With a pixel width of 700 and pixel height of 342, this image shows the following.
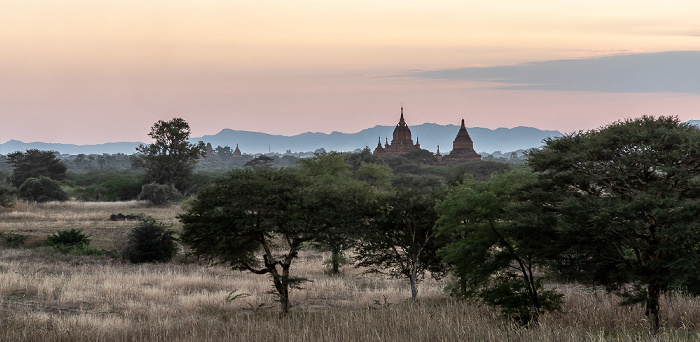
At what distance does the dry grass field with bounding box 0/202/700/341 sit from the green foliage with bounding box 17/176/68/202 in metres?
24.3

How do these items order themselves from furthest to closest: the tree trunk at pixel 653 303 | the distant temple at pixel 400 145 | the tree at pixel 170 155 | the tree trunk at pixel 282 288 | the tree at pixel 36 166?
the distant temple at pixel 400 145, the tree at pixel 36 166, the tree at pixel 170 155, the tree trunk at pixel 282 288, the tree trunk at pixel 653 303

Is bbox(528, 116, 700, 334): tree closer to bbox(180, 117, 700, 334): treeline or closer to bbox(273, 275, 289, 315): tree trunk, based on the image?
bbox(180, 117, 700, 334): treeline

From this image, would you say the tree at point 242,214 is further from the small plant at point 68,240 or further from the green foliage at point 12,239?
the green foliage at point 12,239

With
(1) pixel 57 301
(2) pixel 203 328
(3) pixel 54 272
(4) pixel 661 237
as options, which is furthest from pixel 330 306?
(3) pixel 54 272

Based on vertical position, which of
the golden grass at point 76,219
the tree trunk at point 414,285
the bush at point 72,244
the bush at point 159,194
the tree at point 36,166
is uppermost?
the tree at point 36,166

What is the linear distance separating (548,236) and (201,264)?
18.9 m

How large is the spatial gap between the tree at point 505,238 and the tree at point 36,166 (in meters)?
72.7

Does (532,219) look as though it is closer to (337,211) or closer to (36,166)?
(337,211)

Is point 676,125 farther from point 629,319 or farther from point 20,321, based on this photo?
point 20,321

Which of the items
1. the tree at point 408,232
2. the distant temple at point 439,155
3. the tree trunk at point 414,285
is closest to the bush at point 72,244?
the tree at point 408,232

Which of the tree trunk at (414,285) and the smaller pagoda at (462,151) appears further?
the smaller pagoda at (462,151)

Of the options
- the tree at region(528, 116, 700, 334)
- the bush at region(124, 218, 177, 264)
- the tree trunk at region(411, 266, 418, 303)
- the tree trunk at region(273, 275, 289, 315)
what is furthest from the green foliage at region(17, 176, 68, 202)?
the tree at region(528, 116, 700, 334)

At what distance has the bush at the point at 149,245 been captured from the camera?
1186 inches

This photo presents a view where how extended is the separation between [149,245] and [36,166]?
58.0m
